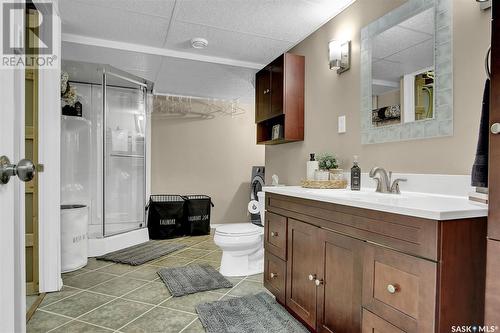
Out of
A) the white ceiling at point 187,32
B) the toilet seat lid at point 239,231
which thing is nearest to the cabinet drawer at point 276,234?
the toilet seat lid at point 239,231

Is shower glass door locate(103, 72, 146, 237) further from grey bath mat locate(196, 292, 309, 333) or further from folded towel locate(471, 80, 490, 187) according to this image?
folded towel locate(471, 80, 490, 187)

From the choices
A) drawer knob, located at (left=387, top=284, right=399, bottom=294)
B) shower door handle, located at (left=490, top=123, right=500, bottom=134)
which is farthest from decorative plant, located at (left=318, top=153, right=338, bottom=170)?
shower door handle, located at (left=490, top=123, right=500, bottom=134)

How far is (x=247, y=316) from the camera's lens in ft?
6.58

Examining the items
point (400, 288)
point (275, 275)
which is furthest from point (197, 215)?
point (400, 288)

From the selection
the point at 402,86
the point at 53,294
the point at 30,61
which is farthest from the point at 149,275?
the point at 402,86

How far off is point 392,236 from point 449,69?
1.02m

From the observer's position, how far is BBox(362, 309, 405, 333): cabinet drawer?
120cm

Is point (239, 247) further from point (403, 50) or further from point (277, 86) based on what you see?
point (403, 50)

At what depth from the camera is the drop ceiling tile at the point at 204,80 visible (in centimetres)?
370

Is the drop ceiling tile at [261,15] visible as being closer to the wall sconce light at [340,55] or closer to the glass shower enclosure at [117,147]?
the wall sconce light at [340,55]

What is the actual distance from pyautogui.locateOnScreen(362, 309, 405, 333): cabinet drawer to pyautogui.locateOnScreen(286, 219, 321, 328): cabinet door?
398 mm

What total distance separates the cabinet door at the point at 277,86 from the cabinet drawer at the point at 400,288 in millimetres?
1935

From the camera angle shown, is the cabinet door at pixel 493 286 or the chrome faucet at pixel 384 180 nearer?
the cabinet door at pixel 493 286

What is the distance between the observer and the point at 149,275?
2.80 meters
